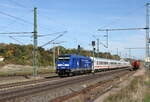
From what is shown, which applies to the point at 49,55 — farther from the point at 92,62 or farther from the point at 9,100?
the point at 9,100

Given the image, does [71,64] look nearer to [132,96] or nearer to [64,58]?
[64,58]

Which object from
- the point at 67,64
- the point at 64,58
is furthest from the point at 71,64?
the point at 64,58

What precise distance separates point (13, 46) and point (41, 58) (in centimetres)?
1036

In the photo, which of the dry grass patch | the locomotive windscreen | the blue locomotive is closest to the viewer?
the dry grass patch

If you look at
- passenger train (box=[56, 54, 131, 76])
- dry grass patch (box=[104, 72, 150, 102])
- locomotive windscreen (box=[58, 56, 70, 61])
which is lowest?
dry grass patch (box=[104, 72, 150, 102])

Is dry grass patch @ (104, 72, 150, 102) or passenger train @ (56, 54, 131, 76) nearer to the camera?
dry grass patch @ (104, 72, 150, 102)

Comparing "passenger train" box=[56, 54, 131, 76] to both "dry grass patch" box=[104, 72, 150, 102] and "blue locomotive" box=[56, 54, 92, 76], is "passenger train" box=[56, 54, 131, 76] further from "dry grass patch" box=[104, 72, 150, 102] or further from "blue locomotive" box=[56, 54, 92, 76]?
"dry grass patch" box=[104, 72, 150, 102]

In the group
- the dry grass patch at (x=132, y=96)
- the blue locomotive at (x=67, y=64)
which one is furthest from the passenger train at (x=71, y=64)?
the dry grass patch at (x=132, y=96)

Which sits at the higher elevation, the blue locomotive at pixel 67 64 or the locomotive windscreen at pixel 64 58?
the locomotive windscreen at pixel 64 58

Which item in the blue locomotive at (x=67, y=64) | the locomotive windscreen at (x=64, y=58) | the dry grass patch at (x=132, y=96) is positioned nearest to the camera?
the dry grass patch at (x=132, y=96)

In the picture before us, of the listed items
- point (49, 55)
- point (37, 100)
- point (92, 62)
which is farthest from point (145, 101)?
point (49, 55)

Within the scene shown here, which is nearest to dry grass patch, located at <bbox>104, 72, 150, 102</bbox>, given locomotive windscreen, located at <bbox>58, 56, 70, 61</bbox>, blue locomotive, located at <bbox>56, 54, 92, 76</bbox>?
blue locomotive, located at <bbox>56, 54, 92, 76</bbox>

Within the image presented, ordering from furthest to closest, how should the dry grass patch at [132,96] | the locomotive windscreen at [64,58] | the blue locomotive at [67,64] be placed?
the locomotive windscreen at [64,58], the blue locomotive at [67,64], the dry grass patch at [132,96]

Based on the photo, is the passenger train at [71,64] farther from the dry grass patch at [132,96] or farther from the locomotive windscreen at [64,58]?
the dry grass patch at [132,96]
